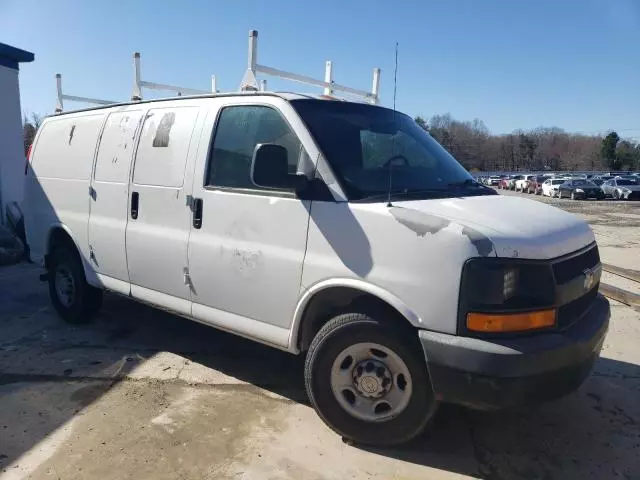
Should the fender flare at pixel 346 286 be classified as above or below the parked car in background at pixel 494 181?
above

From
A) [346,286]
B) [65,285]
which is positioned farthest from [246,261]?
[65,285]

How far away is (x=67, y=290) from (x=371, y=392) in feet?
12.8

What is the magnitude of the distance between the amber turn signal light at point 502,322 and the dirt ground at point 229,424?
3.08ft

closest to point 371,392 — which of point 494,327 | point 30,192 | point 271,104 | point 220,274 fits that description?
point 494,327

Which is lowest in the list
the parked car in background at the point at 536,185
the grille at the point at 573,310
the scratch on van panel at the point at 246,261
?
the parked car in background at the point at 536,185

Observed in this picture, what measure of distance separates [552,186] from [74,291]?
44318 millimetres

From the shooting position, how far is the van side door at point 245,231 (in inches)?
136

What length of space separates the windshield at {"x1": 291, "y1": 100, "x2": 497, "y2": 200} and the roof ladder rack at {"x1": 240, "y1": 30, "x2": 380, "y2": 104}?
3.43 ft

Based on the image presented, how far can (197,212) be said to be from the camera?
396 centimetres

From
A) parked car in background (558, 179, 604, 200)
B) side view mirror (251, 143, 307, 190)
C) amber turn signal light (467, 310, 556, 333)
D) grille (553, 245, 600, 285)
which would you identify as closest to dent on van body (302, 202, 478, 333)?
amber turn signal light (467, 310, 556, 333)

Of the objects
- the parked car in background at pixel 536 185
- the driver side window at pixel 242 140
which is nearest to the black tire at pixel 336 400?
the driver side window at pixel 242 140

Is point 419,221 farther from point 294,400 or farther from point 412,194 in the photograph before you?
point 294,400

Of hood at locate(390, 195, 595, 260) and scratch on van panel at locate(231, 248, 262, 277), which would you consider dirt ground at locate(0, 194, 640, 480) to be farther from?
hood at locate(390, 195, 595, 260)

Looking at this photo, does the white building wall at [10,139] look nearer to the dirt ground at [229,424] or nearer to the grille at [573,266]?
the dirt ground at [229,424]
